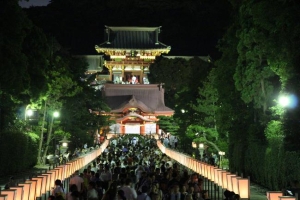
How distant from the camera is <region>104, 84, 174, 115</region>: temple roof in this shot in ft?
273

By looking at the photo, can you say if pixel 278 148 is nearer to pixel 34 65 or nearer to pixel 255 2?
pixel 255 2

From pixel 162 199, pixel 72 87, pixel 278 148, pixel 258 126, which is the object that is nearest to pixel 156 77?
pixel 72 87

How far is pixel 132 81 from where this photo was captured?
3625 inches

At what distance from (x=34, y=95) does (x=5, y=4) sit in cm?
753

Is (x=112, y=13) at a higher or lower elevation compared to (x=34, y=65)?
higher

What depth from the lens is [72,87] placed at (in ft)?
136

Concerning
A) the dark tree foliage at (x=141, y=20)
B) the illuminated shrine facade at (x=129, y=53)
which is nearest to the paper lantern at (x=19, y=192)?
the illuminated shrine facade at (x=129, y=53)

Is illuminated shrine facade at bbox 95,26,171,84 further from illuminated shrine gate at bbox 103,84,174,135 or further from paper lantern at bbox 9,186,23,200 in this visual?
paper lantern at bbox 9,186,23,200

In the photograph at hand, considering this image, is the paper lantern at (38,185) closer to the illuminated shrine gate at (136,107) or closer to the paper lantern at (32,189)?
the paper lantern at (32,189)

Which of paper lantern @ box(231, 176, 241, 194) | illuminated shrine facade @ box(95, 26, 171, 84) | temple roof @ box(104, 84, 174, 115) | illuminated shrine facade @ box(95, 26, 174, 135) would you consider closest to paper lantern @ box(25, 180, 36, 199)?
paper lantern @ box(231, 176, 241, 194)

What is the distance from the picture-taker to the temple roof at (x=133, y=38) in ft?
328

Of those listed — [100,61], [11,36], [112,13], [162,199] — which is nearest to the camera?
[162,199]

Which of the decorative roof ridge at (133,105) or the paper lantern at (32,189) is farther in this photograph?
the decorative roof ridge at (133,105)

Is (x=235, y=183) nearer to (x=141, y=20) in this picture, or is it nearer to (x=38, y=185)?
(x=38, y=185)
